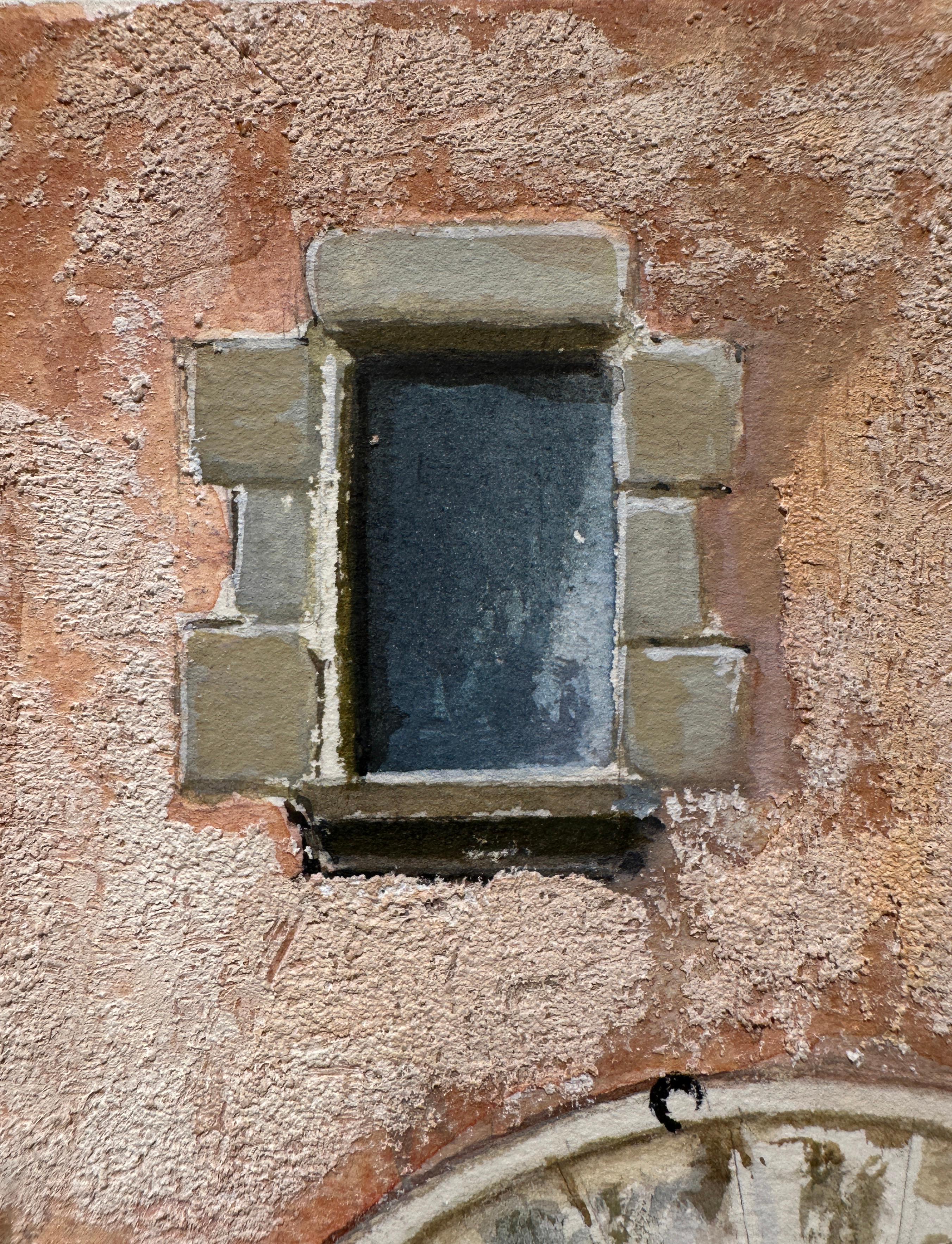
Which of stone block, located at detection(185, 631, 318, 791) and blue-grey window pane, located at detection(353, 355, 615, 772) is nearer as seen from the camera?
stone block, located at detection(185, 631, 318, 791)

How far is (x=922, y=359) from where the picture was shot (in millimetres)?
1993

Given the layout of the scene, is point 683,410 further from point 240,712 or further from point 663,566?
point 240,712

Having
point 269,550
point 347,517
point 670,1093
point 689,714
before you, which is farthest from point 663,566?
point 670,1093

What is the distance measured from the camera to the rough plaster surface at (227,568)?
6.49 ft

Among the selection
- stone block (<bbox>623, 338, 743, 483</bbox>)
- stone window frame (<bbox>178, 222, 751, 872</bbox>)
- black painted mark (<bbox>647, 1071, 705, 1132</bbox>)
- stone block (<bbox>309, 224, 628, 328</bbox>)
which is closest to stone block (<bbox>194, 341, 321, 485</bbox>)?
stone window frame (<bbox>178, 222, 751, 872</bbox>)

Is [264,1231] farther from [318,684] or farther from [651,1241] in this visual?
[318,684]

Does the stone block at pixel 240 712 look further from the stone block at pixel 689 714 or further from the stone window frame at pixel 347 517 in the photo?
the stone block at pixel 689 714

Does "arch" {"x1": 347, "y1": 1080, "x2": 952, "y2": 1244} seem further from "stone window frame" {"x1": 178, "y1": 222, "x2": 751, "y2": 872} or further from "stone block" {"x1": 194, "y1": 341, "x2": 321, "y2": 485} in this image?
"stone block" {"x1": 194, "y1": 341, "x2": 321, "y2": 485}

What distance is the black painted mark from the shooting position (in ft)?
6.57

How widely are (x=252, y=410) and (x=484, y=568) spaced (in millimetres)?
803

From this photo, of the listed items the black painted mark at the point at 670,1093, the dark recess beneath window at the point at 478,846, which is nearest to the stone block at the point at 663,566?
the dark recess beneath window at the point at 478,846

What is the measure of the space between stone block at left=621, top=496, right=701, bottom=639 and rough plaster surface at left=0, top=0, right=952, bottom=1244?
76mm

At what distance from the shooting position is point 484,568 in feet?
7.09

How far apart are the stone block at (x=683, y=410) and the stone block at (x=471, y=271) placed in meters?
0.22
